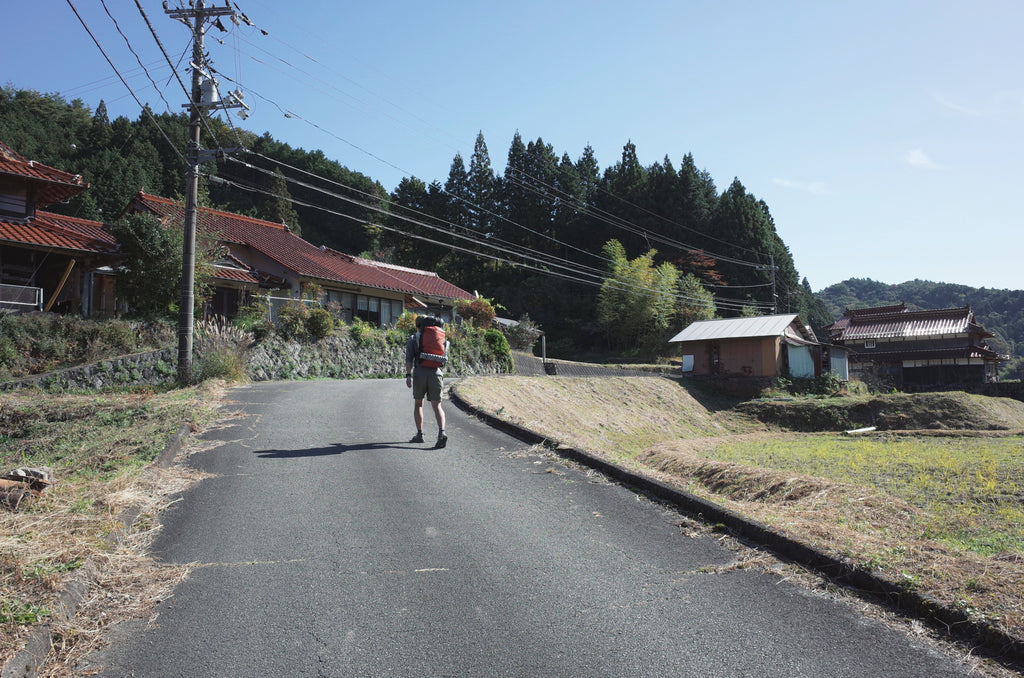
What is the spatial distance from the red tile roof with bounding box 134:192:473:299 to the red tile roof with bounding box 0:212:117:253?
245 centimetres

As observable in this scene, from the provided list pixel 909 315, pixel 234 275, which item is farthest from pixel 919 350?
pixel 234 275

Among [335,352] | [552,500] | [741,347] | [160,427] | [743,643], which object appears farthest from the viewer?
[741,347]

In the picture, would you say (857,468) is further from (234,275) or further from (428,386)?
(234,275)

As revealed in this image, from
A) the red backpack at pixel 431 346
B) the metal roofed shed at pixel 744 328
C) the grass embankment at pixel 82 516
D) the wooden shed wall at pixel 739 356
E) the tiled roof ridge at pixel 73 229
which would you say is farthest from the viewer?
the metal roofed shed at pixel 744 328

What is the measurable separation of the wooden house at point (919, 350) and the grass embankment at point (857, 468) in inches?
401

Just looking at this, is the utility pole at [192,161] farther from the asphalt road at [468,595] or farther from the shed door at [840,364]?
the shed door at [840,364]

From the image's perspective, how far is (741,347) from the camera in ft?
101

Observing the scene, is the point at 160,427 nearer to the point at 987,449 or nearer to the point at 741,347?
the point at 987,449

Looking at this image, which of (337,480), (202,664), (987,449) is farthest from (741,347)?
(202,664)

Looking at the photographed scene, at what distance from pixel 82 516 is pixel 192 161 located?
11697mm

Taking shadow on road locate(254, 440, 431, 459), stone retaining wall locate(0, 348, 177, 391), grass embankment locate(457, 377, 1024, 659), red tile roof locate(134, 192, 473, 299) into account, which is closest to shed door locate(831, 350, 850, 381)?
grass embankment locate(457, 377, 1024, 659)

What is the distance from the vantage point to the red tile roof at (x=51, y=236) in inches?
724

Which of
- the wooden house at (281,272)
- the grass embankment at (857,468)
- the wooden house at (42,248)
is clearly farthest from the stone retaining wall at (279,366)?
the wooden house at (42,248)

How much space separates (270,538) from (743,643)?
337 cm
